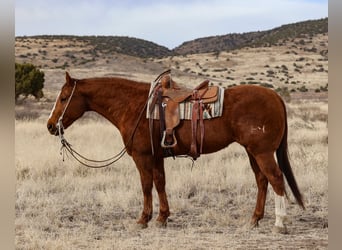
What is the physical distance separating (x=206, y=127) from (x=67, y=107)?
154 centimetres

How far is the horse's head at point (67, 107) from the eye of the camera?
525 cm

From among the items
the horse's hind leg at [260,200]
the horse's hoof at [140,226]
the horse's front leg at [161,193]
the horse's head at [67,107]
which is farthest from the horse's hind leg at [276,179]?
the horse's head at [67,107]

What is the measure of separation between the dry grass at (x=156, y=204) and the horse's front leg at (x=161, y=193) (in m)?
0.13

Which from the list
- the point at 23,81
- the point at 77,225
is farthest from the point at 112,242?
the point at 23,81

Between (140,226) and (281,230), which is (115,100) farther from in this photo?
(281,230)

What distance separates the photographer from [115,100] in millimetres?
5488

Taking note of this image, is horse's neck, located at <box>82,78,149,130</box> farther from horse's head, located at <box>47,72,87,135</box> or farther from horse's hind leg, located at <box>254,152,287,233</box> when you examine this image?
horse's hind leg, located at <box>254,152,287,233</box>

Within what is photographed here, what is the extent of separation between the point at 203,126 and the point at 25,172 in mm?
4159

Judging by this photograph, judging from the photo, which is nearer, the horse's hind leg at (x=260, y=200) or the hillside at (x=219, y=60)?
the horse's hind leg at (x=260, y=200)

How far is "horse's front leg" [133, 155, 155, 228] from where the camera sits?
17.5 ft

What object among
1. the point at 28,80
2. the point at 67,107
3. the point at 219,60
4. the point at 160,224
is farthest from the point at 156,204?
the point at 219,60

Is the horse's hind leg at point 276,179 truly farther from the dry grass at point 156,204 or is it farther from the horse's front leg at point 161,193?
the horse's front leg at point 161,193

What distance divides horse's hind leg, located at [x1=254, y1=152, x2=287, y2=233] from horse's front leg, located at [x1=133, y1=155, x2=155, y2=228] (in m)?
1.20

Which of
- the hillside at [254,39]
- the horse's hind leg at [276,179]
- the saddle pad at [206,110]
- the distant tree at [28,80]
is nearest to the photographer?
the horse's hind leg at [276,179]
